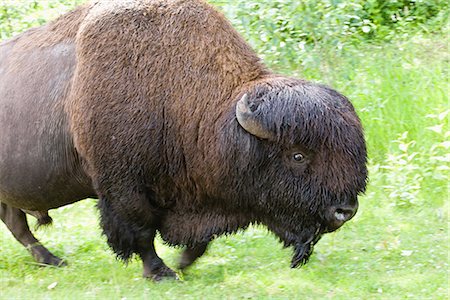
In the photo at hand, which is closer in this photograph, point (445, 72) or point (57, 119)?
point (57, 119)

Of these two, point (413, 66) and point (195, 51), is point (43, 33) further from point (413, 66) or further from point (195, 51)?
point (413, 66)

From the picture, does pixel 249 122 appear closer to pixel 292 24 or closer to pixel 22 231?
pixel 22 231

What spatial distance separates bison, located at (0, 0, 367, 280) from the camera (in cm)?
570

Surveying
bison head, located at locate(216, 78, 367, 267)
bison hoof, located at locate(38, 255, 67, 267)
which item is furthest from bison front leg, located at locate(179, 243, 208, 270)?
bison hoof, located at locate(38, 255, 67, 267)

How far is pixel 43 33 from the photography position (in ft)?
22.1

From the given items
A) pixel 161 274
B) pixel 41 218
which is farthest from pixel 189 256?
pixel 41 218

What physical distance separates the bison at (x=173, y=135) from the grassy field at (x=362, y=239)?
31cm

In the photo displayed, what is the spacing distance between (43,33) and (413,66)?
438cm

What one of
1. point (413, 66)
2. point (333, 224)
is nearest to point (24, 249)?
point (333, 224)

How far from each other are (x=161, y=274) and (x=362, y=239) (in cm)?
175

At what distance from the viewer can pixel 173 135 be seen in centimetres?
600

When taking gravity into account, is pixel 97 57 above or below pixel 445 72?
above

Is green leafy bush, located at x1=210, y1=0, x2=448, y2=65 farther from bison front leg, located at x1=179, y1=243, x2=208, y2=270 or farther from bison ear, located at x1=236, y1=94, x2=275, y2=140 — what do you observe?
bison ear, located at x1=236, y1=94, x2=275, y2=140

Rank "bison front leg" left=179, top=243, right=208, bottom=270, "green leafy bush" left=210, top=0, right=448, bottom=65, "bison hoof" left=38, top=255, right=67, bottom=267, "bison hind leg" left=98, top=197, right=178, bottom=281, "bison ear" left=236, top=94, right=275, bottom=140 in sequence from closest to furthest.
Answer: "bison ear" left=236, top=94, right=275, bottom=140, "bison hind leg" left=98, top=197, right=178, bottom=281, "bison front leg" left=179, top=243, right=208, bottom=270, "bison hoof" left=38, top=255, right=67, bottom=267, "green leafy bush" left=210, top=0, right=448, bottom=65
